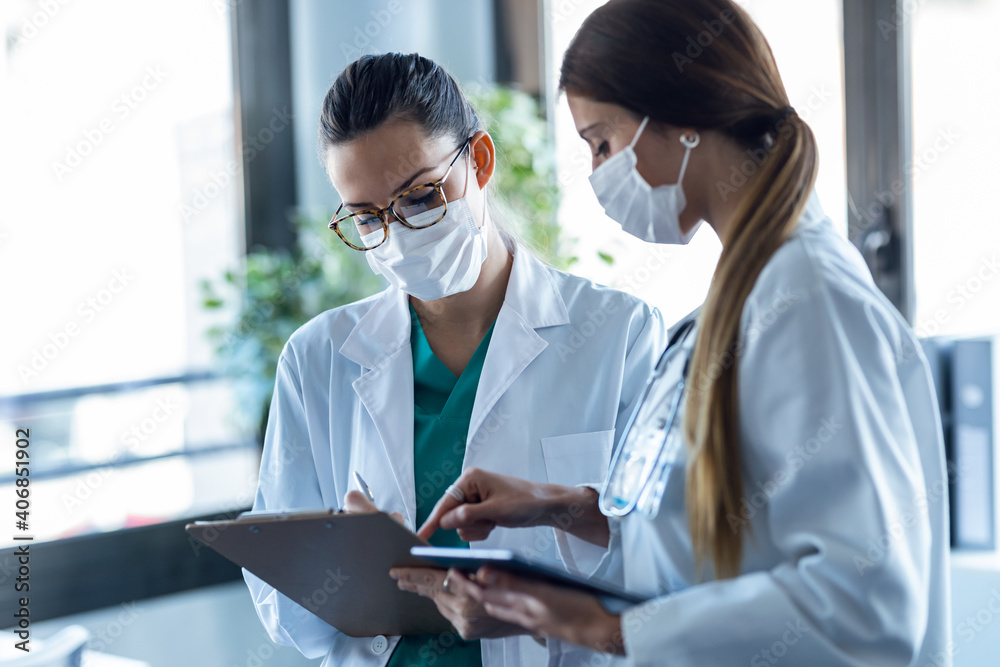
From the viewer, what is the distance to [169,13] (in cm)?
270

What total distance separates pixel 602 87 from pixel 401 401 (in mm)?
680

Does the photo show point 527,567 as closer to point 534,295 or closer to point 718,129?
point 718,129

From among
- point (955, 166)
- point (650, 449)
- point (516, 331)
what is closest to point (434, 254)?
point (516, 331)

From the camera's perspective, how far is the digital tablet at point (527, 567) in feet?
2.84

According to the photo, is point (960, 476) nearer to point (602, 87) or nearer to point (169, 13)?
point (602, 87)

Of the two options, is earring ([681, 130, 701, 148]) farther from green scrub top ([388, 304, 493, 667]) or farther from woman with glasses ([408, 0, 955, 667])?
green scrub top ([388, 304, 493, 667])

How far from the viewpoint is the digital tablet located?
0.87 meters

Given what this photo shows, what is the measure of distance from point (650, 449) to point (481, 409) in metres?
0.48

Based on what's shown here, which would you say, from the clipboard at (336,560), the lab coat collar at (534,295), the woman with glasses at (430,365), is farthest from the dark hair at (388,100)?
the clipboard at (336,560)

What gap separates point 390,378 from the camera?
1474mm

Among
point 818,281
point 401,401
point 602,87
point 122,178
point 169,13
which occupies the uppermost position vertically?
point 169,13

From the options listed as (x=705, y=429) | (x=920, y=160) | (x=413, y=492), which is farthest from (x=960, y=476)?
(x=705, y=429)

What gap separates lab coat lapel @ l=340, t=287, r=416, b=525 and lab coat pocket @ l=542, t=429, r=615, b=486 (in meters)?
0.23

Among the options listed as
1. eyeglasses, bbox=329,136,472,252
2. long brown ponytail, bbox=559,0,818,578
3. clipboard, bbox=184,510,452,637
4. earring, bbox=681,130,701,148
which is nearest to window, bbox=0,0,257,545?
eyeglasses, bbox=329,136,472,252
